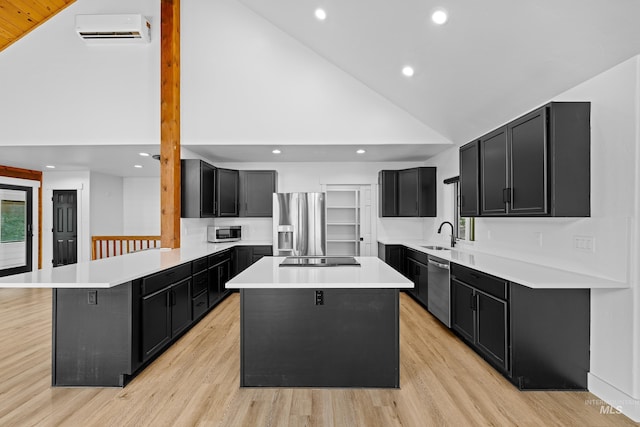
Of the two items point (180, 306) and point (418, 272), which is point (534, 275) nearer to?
point (418, 272)

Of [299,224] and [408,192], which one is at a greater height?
[408,192]

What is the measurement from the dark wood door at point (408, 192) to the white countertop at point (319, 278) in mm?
2866

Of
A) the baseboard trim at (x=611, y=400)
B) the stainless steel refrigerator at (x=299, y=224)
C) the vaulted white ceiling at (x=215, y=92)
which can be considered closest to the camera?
the baseboard trim at (x=611, y=400)

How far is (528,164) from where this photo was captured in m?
2.75

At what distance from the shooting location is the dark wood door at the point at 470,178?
3.61 m

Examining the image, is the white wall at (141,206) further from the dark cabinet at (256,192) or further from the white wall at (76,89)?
the white wall at (76,89)

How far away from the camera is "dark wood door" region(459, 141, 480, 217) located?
3613 mm

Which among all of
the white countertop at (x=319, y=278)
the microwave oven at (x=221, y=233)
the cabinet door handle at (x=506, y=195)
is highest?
the cabinet door handle at (x=506, y=195)

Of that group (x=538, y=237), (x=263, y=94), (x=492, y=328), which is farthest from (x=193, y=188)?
(x=538, y=237)

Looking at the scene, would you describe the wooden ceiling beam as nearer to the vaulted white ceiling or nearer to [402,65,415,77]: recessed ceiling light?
the vaulted white ceiling

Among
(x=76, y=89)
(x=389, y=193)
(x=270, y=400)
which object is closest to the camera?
(x=270, y=400)

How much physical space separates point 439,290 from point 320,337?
200 cm

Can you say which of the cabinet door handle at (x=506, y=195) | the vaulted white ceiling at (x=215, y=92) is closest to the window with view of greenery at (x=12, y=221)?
the vaulted white ceiling at (x=215, y=92)

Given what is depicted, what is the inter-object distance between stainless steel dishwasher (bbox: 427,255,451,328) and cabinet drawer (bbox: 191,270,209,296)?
2.80 metres
